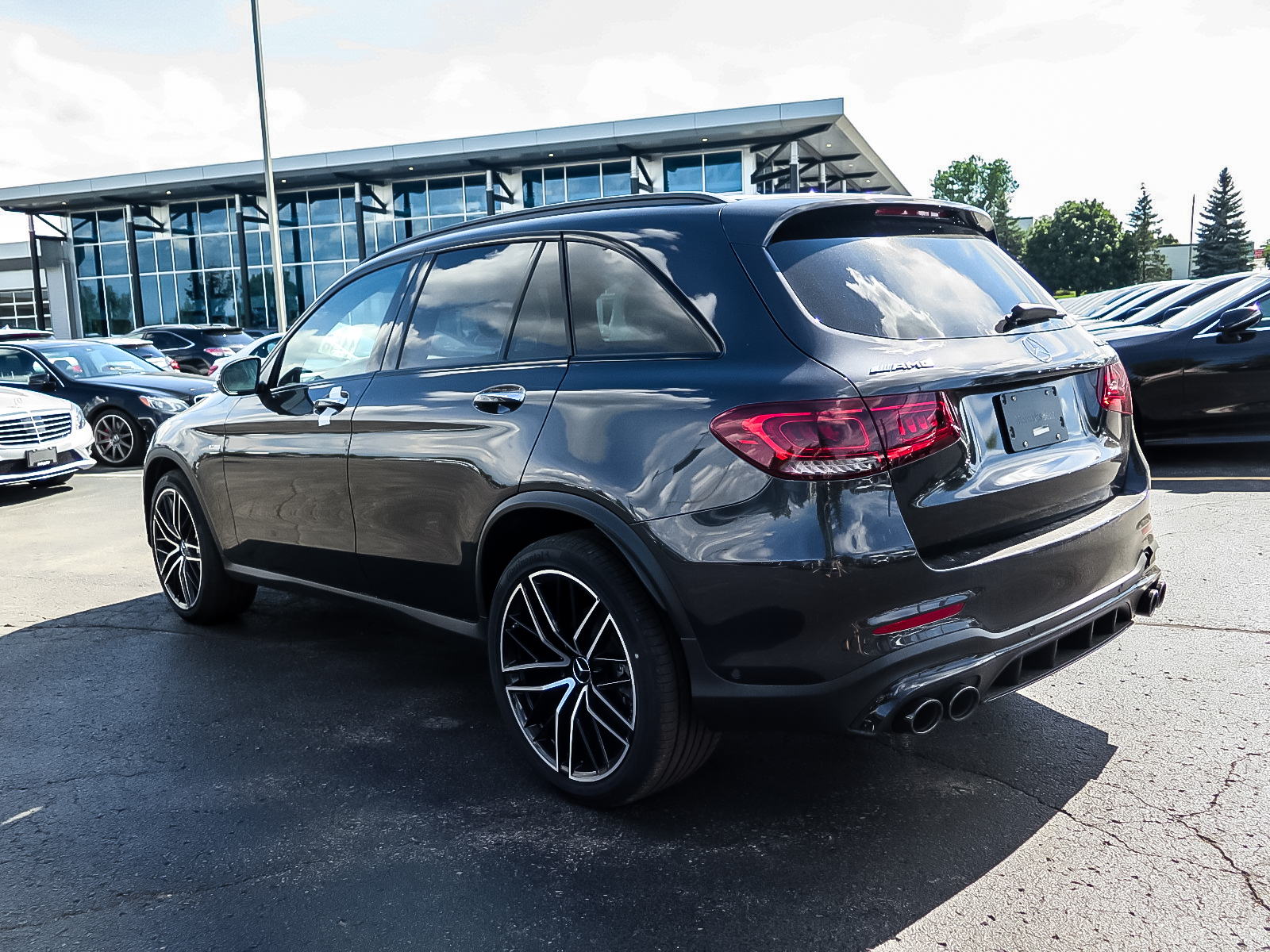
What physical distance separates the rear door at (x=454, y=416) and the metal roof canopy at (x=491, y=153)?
29.1 metres

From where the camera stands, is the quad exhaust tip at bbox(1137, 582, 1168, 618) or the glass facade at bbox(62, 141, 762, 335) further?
the glass facade at bbox(62, 141, 762, 335)

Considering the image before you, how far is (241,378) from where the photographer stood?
4625 millimetres

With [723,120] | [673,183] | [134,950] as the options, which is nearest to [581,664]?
[134,950]

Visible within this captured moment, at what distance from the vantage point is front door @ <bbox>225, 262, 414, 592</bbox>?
13.1 ft

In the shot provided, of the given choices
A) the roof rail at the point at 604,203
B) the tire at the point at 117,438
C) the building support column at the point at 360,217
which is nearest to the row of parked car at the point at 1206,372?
the roof rail at the point at 604,203

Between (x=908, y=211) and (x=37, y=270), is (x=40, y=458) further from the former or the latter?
(x=37, y=270)

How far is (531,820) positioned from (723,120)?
3068 centimetres

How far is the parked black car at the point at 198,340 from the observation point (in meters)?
23.5

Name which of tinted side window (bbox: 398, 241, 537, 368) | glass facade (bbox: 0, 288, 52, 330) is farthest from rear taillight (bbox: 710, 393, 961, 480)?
glass facade (bbox: 0, 288, 52, 330)

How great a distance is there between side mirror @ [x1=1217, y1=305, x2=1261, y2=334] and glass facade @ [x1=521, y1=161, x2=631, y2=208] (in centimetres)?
2749

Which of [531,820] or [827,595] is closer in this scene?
[827,595]

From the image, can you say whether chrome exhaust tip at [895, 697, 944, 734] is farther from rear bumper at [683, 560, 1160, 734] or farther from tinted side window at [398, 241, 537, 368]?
tinted side window at [398, 241, 537, 368]

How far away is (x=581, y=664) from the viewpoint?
309cm

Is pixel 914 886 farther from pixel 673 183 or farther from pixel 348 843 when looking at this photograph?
pixel 673 183
